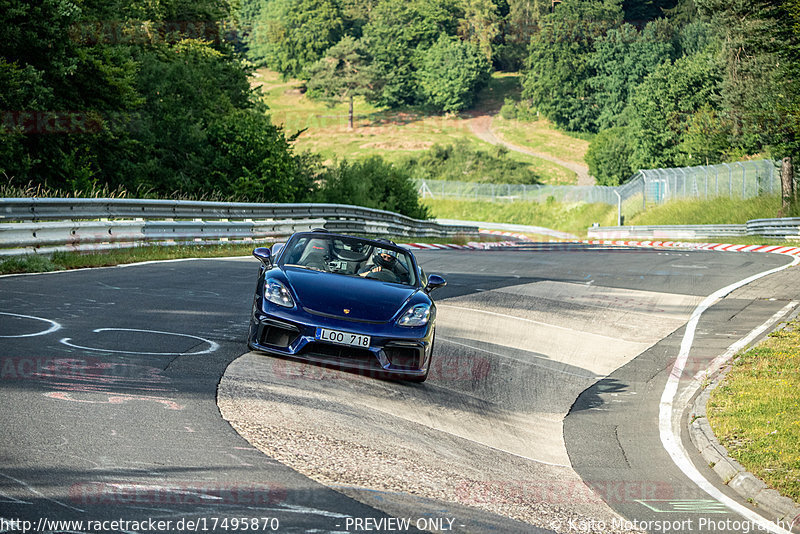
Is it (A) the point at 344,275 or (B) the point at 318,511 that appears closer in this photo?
(B) the point at 318,511

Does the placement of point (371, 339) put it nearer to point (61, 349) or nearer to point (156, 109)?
point (61, 349)

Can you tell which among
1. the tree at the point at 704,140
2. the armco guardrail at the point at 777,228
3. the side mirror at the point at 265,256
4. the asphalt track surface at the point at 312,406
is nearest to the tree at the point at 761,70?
the armco guardrail at the point at 777,228

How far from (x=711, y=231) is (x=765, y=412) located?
41204mm

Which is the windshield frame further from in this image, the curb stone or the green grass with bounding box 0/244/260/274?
the green grass with bounding box 0/244/260/274

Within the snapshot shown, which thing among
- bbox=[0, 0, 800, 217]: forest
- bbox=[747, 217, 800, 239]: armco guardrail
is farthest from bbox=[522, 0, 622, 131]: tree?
bbox=[747, 217, 800, 239]: armco guardrail

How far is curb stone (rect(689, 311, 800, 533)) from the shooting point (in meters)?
6.68

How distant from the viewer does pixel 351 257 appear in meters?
10.6

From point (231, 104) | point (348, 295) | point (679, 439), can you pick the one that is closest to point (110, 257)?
point (348, 295)

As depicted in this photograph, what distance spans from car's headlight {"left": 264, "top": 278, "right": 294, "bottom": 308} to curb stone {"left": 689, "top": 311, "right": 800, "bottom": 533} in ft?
13.7

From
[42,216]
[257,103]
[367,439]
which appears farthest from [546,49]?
[367,439]

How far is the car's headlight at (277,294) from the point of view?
30.0ft

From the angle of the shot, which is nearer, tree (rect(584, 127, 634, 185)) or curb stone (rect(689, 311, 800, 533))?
curb stone (rect(689, 311, 800, 533))

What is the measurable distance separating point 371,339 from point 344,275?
49.9 inches

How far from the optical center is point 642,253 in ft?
98.8
